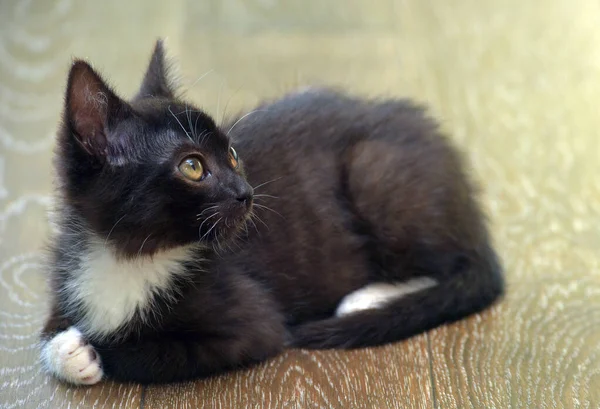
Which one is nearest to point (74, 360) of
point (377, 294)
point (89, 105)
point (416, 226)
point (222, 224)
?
point (222, 224)

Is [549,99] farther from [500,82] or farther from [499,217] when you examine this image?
[499,217]

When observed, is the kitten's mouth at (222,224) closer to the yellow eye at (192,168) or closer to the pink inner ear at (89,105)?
the yellow eye at (192,168)

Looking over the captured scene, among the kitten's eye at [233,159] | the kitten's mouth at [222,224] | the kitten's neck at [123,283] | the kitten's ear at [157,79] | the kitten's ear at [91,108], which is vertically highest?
the kitten's ear at [91,108]

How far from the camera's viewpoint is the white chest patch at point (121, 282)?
5.01 feet

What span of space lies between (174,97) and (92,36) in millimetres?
1640

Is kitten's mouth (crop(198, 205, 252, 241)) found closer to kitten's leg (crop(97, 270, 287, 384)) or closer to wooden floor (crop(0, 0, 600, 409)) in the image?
kitten's leg (crop(97, 270, 287, 384))

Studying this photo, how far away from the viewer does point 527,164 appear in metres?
2.47

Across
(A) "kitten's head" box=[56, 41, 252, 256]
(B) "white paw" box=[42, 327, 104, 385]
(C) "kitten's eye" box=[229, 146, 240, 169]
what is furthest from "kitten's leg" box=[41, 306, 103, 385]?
(C) "kitten's eye" box=[229, 146, 240, 169]

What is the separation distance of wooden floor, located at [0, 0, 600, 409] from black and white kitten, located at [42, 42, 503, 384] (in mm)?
80

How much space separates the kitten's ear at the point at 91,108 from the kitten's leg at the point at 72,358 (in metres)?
0.44

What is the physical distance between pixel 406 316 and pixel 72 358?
0.74 meters

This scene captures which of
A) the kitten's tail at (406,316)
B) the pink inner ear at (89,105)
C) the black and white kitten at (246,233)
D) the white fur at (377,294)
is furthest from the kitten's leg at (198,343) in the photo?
the pink inner ear at (89,105)

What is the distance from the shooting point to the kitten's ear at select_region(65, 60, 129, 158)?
1325 mm

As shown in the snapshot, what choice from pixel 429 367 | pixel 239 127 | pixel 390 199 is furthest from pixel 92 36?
pixel 429 367
